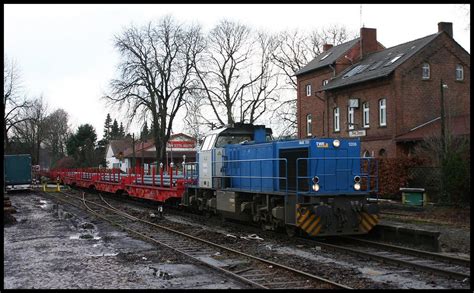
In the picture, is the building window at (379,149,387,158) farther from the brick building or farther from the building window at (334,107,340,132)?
the building window at (334,107,340,132)

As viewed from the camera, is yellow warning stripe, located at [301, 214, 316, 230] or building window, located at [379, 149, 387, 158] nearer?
yellow warning stripe, located at [301, 214, 316, 230]

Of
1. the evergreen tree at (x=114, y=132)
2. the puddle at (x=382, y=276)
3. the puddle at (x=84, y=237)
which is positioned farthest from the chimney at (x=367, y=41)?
the evergreen tree at (x=114, y=132)

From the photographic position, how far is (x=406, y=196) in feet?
75.1

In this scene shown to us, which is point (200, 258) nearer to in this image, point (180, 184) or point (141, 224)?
point (141, 224)

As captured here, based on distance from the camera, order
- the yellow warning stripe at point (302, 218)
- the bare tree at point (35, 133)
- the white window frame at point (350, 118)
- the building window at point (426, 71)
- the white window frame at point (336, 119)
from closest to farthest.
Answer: the yellow warning stripe at point (302, 218) → the building window at point (426, 71) → the white window frame at point (350, 118) → the white window frame at point (336, 119) → the bare tree at point (35, 133)

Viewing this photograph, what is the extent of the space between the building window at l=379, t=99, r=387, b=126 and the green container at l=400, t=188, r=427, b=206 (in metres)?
11.5

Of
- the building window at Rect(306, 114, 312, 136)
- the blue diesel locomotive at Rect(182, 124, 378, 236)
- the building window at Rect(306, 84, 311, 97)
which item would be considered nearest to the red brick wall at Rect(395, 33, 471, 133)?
the building window at Rect(306, 114, 312, 136)

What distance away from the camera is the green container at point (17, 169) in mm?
39125

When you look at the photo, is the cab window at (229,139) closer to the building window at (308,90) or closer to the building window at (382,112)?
the building window at (382,112)

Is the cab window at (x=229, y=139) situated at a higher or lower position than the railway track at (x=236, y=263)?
higher

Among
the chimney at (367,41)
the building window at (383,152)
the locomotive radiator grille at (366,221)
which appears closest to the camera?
the locomotive radiator grille at (366,221)

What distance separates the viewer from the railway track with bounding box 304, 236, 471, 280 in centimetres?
908

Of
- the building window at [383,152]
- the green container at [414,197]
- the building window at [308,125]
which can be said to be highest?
the building window at [308,125]

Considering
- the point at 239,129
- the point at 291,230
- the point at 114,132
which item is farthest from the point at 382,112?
the point at 114,132
